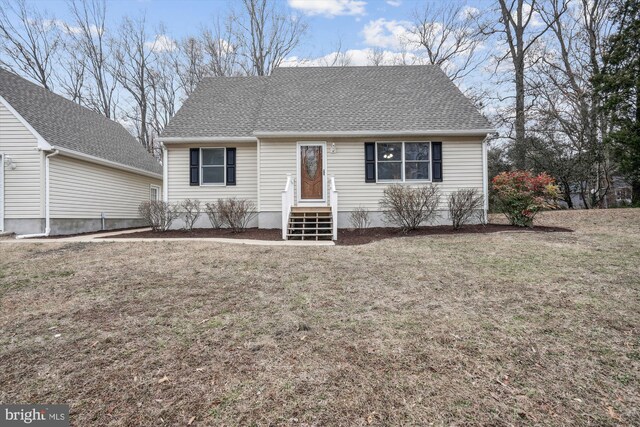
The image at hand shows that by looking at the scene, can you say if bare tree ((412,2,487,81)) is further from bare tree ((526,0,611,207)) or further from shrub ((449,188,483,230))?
shrub ((449,188,483,230))

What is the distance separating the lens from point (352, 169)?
10344 mm

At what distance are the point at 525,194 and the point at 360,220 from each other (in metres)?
4.62

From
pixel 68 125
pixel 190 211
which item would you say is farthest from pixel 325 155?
pixel 68 125

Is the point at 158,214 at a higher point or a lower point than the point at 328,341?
higher

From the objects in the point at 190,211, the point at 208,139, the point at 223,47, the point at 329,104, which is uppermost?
the point at 223,47

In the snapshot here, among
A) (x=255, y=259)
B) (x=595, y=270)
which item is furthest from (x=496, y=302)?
(x=255, y=259)

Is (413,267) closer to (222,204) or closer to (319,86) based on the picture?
(222,204)

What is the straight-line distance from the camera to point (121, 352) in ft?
9.05

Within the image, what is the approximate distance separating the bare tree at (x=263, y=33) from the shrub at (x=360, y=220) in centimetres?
1617

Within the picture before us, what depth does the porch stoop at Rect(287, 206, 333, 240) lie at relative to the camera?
8516 millimetres

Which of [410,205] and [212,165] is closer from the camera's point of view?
[410,205]

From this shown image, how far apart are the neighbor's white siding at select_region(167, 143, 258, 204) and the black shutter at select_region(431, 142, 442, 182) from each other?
6.01m

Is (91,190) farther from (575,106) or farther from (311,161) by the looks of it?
(575,106)

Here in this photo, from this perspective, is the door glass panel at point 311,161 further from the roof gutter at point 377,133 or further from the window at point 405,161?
the window at point 405,161
